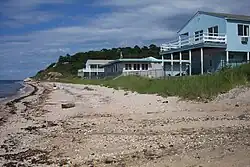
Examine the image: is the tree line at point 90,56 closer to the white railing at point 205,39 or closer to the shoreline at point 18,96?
the shoreline at point 18,96

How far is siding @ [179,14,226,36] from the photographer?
121 ft

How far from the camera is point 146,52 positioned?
358 feet

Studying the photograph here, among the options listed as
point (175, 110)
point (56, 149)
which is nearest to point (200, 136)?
point (56, 149)

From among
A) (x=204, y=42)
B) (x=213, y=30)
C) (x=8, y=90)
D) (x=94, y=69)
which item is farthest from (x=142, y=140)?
(x=94, y=69)

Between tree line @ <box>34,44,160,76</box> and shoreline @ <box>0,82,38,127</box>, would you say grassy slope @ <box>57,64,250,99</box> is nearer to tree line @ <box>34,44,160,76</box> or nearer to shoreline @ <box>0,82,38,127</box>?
shoreline @ <box>0,82,38,127</box>

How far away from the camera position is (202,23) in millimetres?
39906

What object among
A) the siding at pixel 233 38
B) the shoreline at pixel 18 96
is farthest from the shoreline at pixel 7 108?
the siding at pixel 233 38

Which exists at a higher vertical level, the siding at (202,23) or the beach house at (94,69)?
the siding at (202,23)

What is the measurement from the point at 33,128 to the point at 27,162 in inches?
253

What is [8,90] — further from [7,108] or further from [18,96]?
[7,108]

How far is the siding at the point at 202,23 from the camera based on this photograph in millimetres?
36831

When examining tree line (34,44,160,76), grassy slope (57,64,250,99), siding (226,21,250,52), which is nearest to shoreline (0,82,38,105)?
grassy slope (57,64,250,99)

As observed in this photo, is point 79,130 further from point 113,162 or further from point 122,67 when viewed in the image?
point 122,67

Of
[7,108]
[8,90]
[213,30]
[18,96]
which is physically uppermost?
[213,30]
